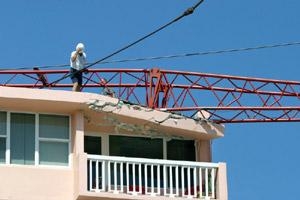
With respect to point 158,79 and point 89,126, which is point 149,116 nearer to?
point 89,126

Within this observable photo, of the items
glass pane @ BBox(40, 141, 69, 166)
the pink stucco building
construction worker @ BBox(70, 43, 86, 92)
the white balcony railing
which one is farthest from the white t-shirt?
the white balcony railing

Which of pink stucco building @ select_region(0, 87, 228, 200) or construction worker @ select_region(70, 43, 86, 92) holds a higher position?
construction worker @ select_region(70, 43, 86, 92)

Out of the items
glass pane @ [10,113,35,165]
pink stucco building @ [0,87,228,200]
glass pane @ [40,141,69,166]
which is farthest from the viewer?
glass pane @ [40,141,69,166]

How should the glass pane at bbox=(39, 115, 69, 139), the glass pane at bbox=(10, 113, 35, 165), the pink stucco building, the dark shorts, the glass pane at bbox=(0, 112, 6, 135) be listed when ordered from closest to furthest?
the pink stucco building < the glass pane at bbox=(10, 113, 35, 165) < the glass pane at bbox=(0, 112, 6, 135) < the glass pane at bbox=(39, 115, 69, 139) < the dark shorts

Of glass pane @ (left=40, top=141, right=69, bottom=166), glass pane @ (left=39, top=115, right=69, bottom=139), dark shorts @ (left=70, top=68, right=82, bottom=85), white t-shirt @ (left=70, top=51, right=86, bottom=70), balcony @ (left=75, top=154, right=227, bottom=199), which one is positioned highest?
white t-shirt @ (left=70, top=51, right=86, bottom=70)

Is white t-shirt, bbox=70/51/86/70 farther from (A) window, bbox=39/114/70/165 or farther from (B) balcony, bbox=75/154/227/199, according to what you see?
(B) balcony, bbox=75/154/227/199

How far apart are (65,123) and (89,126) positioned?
2.77 feet

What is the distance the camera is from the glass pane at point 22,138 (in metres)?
32.2

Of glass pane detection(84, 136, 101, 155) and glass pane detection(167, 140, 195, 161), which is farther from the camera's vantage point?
glass pane detection(167, 140, 195, 161)

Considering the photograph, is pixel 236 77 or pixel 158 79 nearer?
pixel 158 79

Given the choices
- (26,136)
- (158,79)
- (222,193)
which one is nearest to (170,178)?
A: (222,193)

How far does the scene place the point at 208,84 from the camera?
137 feet

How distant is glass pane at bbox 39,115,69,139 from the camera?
1295 inches

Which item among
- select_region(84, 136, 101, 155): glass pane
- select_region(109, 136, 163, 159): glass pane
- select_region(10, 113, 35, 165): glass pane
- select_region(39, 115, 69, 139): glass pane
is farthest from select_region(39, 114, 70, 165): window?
select_region(109, 136, 163, 159): glass pane
